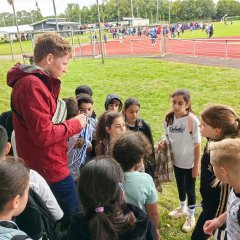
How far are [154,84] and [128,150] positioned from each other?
911 cm

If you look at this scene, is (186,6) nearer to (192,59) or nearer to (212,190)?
(192,59)

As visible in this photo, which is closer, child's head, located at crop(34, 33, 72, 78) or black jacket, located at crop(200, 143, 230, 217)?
child's head, located at crop(34, 33, 72, 78)

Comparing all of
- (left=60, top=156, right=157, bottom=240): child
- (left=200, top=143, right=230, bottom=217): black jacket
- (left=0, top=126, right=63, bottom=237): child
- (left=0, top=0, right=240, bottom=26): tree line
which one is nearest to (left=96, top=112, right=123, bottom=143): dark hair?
(left=200, top=143, right=230, bottom=217): black jacket

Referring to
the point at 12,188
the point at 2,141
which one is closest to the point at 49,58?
the point at 2,141

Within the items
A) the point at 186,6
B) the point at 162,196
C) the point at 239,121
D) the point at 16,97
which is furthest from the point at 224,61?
the point at 186,6

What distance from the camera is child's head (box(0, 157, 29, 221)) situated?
1.70 m

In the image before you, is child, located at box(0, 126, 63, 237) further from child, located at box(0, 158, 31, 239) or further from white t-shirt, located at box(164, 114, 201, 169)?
white t-shirt, located at box(164, 114, 201, 169)

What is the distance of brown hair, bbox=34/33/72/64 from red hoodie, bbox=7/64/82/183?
5.3 inches

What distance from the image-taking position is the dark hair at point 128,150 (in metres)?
2.41

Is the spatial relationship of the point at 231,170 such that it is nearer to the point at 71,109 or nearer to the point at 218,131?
the point at 218,131

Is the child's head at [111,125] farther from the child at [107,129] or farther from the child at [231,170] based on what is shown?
the child at [231,170]

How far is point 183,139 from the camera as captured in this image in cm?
364

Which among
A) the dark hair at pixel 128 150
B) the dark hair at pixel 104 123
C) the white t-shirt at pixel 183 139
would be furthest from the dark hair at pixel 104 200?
the white t-shirt at pixel 183 139

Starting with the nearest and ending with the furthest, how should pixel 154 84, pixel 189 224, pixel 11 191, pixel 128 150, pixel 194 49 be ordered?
pixel 11 191 < pixel 128 150 < pixel 189 224 < pixel 154 84 < pixel 194 49
